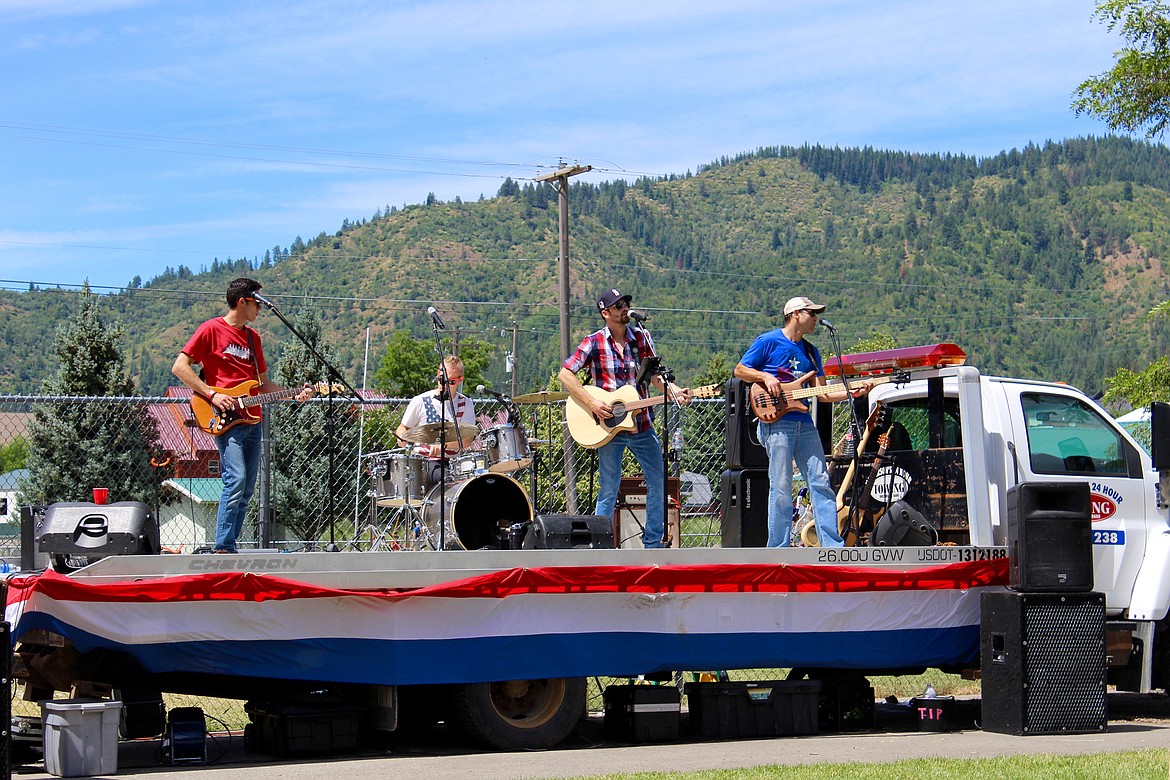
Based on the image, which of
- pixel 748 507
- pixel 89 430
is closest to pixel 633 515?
pixel 748 507

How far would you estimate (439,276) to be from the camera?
185m

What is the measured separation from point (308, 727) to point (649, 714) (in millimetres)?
2095

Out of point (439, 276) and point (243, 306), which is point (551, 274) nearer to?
point (439, 276)

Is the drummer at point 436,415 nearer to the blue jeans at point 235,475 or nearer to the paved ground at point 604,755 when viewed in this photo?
the blue jeans at point 235,475

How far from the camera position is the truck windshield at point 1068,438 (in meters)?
9.49

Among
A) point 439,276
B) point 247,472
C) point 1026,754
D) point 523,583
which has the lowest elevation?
point 1026,754

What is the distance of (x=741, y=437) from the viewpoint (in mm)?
10141

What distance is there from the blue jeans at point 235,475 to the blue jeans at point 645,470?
230 cm

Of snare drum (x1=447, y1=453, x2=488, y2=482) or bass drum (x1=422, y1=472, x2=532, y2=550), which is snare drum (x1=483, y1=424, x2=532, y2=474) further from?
bass drum (x1=422, y1=472, x2=532, y2=550)

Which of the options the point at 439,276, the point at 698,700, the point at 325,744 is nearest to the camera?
the point at 325,744

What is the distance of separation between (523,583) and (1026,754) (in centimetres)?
296

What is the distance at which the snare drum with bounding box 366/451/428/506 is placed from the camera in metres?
12.0

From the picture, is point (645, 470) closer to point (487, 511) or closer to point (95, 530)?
point (487, 511)

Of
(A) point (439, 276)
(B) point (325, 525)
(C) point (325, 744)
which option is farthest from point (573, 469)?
(A) point (439, 276)
